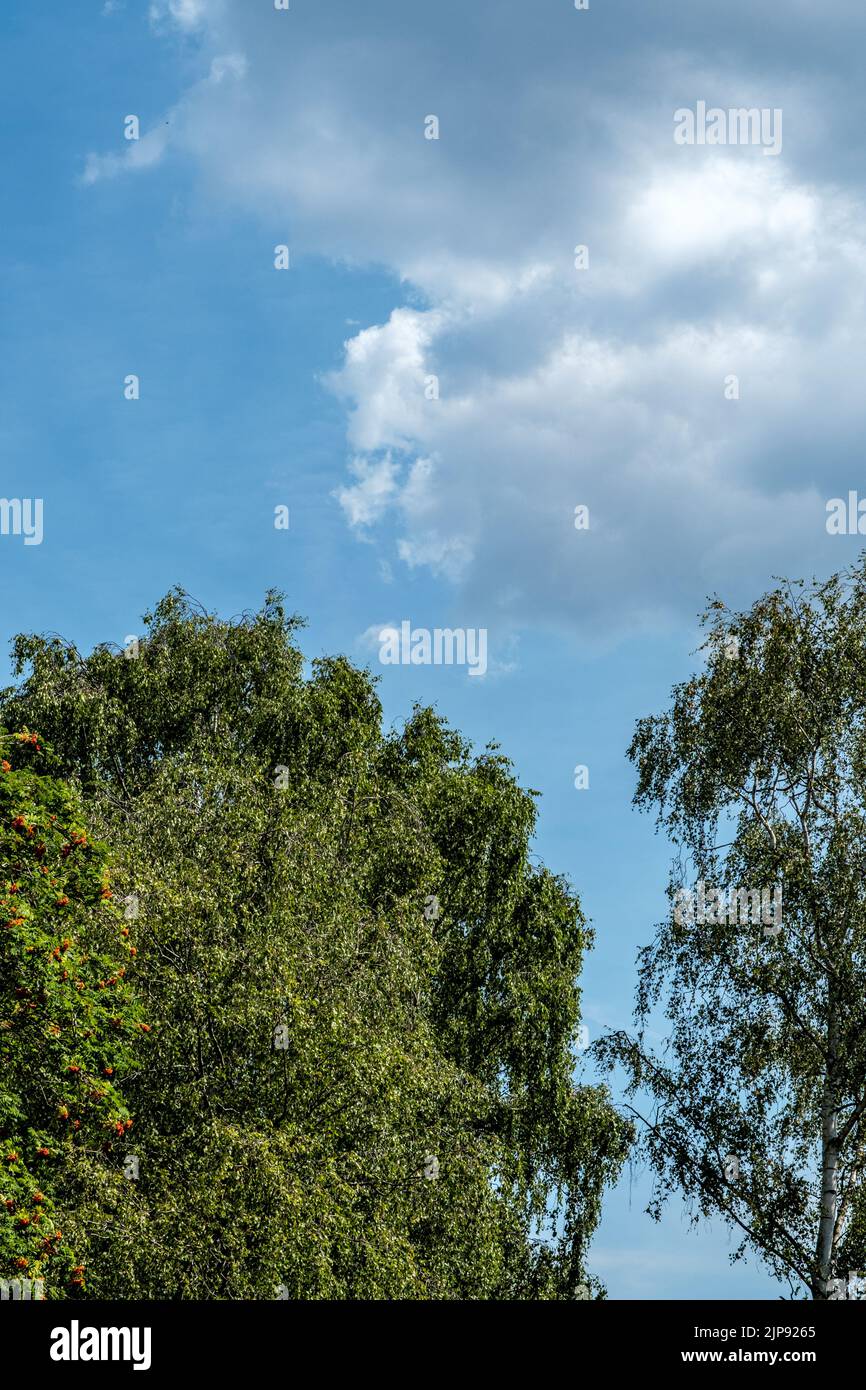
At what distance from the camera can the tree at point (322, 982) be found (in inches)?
610

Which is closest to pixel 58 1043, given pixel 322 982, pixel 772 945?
pixel 322 982

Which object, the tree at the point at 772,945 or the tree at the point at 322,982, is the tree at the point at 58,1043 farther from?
the tree at the point at 772,945

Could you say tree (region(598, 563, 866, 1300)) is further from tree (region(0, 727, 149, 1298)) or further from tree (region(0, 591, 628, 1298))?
tree (region(0, 727, 149, 1298))

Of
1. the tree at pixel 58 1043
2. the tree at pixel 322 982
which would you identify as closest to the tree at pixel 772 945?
the tree at pixel 322 982

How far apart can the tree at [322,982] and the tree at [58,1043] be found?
0.49m

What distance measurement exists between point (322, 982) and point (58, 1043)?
11.4ft

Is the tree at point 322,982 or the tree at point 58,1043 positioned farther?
the tree at point 322,982

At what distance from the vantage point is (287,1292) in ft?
49.0

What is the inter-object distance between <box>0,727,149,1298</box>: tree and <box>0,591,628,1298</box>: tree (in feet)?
1.61

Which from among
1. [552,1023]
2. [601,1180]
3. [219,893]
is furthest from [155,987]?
[601,1180]

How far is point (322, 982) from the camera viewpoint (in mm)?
17438

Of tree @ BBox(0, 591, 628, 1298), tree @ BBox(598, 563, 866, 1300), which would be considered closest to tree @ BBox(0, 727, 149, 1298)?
tree @ BBox(0, 591, 628, 1298)
